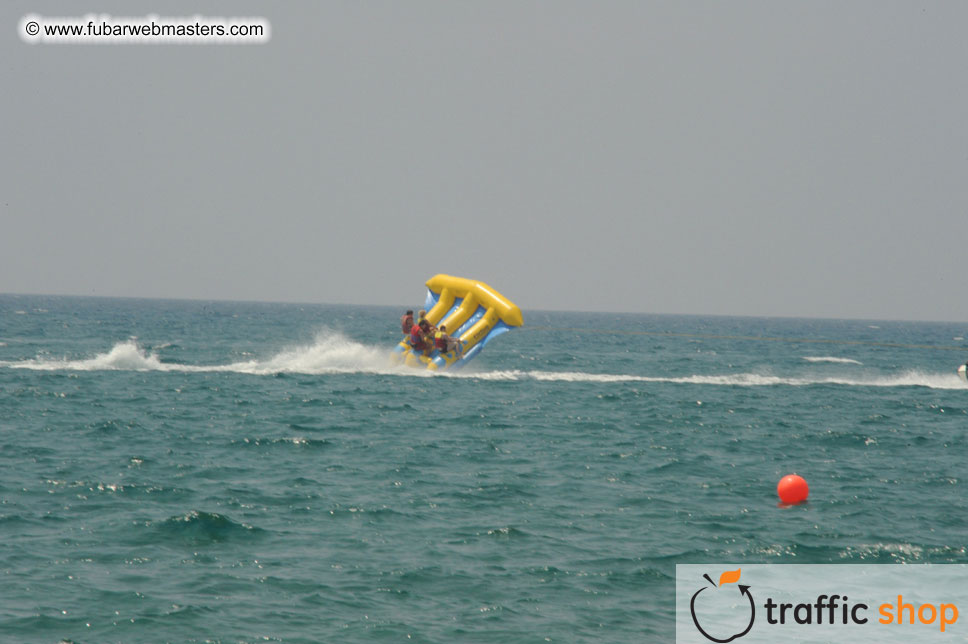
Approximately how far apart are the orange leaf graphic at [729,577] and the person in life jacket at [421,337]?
13.7 metres

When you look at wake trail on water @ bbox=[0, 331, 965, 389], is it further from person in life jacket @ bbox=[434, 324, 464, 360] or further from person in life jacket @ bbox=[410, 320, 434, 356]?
person in life jacket @ bbox=[434, 324, 464, 360]

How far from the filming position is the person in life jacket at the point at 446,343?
2134cm

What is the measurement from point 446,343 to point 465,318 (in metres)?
0.89

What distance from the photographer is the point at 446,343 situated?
842 inches

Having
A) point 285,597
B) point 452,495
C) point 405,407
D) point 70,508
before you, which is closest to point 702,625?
point 285,597

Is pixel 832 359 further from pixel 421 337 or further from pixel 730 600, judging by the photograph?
pixel 730 600

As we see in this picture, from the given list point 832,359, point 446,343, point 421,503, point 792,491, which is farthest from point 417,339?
point 832,359

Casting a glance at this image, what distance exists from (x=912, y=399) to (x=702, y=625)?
18602 millimetres

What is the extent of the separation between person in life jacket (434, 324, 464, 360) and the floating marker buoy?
1133 centimetres

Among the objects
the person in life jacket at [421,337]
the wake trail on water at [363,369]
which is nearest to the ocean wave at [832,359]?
the wake trail on water at [363,369]

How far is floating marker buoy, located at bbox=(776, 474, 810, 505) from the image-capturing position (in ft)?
35.5

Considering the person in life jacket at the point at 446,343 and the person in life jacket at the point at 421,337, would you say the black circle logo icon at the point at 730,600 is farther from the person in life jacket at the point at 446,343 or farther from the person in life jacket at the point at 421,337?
the person in life jacket at the point at 421,337

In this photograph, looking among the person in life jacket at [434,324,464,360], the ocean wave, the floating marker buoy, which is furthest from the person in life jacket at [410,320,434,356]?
the ocean wave

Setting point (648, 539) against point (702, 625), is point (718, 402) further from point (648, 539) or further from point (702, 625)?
point (702, 625)
